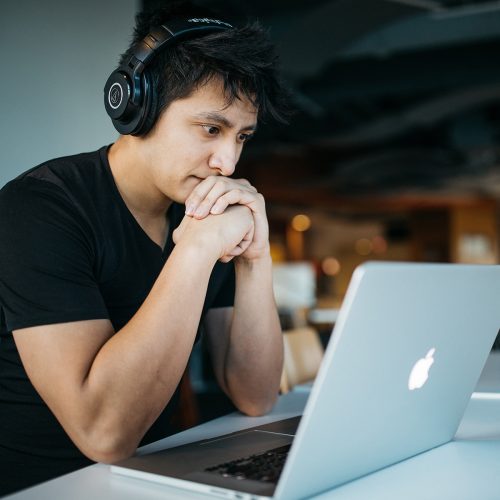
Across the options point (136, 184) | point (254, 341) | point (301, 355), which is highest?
point (136, 184)

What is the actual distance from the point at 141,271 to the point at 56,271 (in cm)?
28

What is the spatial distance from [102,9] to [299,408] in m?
1.84

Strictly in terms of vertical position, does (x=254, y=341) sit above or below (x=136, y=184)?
below

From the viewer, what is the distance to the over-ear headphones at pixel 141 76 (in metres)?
1.36

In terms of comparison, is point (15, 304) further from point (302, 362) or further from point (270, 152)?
point (270, 152)

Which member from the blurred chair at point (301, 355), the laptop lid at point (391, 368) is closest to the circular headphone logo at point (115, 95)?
the laptop lid at point (391, 368)

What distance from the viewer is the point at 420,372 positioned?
970 mm

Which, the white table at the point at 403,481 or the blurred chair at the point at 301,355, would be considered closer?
the white table at the point at 403,481

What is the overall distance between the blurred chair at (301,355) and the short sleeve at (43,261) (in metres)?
1.26

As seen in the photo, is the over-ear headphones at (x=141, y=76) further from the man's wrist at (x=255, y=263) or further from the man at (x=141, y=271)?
the man's wrist at (x=255, y=263)

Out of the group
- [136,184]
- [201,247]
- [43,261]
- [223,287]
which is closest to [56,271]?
[43,261]

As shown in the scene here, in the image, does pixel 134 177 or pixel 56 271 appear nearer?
pixel 56 271

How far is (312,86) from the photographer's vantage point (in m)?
6.38

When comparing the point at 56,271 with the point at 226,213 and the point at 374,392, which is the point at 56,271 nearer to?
the point at 226,213
